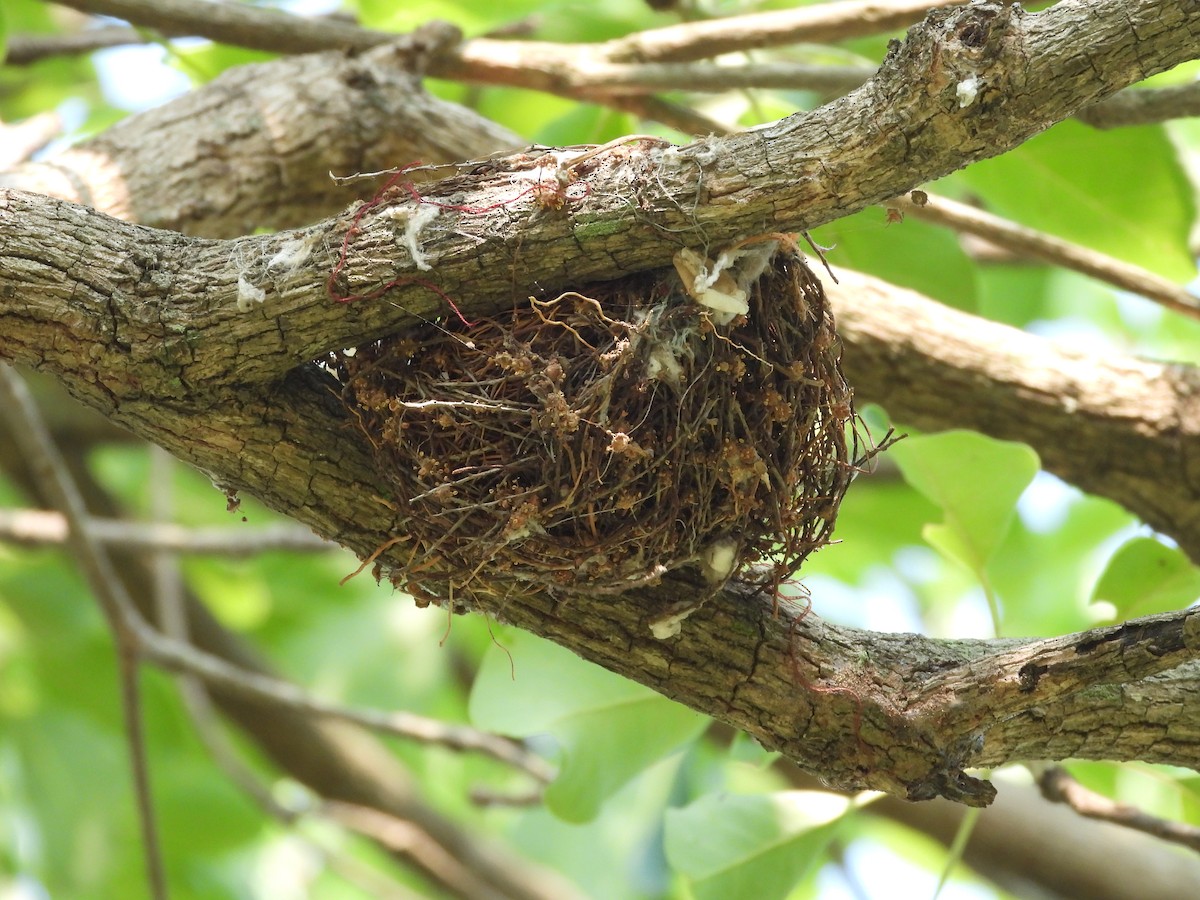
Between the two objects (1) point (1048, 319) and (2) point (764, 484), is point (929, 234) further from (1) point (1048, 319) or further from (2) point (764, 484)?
(1) point (1048, 319)

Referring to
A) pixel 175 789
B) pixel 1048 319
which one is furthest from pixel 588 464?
pixel 1048 319

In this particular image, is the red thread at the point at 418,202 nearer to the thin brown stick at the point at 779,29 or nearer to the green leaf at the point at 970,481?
the green leaf at the point at 970,481

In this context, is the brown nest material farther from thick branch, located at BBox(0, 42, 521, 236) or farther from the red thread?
thick branch, located at BBox(0, 42, 521, 236)

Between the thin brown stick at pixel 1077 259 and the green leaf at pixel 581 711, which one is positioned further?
the thin brown stick at pixel 1077 259

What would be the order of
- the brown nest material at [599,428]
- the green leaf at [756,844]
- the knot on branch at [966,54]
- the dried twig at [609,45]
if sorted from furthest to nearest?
1. the dried twig at [609,45]
2. the green leaf at [756,844]
3. the brown nest material at [599,428]
4. the knot on branch at [966,54]

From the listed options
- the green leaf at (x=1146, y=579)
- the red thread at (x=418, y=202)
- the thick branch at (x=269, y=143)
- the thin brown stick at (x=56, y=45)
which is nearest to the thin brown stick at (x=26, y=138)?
the thick branch at (x=269, y=143)

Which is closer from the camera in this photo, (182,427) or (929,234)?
(182,427)

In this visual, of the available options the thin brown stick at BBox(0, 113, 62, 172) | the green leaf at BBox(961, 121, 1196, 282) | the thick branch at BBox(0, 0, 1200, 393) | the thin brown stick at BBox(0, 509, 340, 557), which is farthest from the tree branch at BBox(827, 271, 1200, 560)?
the thin brown stick at BBox(0, 113, 62, 172)

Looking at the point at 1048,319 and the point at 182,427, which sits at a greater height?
the point at 1048,319
